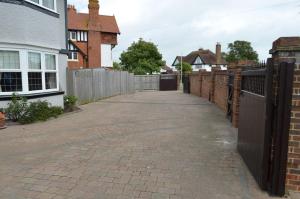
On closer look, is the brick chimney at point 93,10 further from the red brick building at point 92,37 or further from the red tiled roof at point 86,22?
the red tiled roof at point 86,22

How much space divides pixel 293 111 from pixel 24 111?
835cm

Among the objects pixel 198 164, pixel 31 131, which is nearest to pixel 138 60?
pixel 31 131

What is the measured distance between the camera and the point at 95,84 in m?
16.9

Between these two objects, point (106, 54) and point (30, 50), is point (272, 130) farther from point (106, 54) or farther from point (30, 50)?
point (106, 54)

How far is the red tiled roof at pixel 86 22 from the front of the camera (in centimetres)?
3678

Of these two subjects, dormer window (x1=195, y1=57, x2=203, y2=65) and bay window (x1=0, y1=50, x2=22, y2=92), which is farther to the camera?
dormer window (x1=195, y1=57, x2=203, y2=65)

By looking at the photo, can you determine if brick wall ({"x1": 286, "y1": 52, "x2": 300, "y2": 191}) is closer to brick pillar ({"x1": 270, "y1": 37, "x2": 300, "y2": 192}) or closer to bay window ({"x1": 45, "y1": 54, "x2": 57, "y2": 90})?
brick pillar ({"x1": 270, "y1": 37, "x2": 300, "y2": 192})

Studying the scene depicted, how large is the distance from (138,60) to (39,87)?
1371 inches

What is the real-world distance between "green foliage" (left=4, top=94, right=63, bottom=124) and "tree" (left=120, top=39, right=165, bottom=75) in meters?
33.8

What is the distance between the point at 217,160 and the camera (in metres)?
5.08

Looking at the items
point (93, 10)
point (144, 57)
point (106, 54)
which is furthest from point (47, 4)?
point (144, 57)

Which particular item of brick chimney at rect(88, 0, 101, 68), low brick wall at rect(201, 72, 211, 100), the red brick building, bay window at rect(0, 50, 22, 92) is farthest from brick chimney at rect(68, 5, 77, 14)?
bay window at rect(0, 50, 22, 92)

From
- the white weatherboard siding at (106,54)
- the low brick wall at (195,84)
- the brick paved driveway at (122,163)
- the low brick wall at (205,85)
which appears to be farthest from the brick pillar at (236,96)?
the white weatherboard siding at (106,54)

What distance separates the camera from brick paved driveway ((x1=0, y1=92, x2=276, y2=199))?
12.5 feet
